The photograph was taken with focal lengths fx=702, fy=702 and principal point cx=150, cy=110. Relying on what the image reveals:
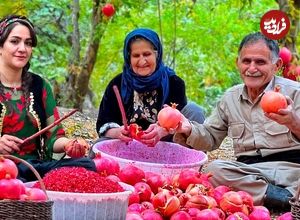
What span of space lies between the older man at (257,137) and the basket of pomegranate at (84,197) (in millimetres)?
1300

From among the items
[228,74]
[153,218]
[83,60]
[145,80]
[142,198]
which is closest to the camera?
[153,218]

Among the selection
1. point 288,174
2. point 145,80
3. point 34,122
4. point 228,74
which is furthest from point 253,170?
point 228,74

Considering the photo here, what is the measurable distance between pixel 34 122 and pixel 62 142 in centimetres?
21

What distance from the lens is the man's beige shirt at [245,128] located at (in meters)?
4.51

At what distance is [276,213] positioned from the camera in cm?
444

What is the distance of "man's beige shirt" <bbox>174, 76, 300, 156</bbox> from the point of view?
14.8 ft

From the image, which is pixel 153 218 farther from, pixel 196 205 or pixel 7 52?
pixel 7 52

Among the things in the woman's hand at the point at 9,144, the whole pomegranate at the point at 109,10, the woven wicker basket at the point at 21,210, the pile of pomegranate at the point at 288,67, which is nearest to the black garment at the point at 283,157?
the woman's hand at the point at 9,144

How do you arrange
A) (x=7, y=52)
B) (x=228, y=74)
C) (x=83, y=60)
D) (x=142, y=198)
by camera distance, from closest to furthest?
(x=142, y=198), (x=7, y=52), (x=83, y=60), (x=228, y=74)

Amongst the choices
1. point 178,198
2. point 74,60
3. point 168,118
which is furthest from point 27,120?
point 74,60

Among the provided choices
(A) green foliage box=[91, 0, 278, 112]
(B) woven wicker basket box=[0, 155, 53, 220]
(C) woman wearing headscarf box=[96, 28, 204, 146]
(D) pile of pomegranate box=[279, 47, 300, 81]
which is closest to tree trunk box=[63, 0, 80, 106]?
(A) green foliage box=[91, 0, 278, 112]

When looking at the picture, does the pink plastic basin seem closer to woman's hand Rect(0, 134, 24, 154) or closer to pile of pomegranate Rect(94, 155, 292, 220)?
pile of pomegranate Rect(94, 155, 292, 220)

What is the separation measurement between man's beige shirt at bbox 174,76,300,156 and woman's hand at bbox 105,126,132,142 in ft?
1.04

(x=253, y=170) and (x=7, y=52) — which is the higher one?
(x=7, y=52)
